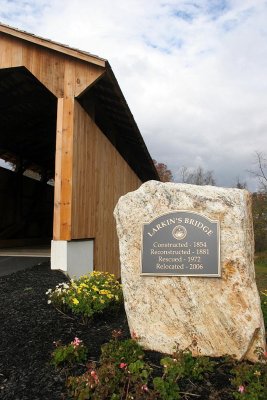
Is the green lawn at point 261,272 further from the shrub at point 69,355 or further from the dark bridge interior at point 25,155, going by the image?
the shrub at point 69,355

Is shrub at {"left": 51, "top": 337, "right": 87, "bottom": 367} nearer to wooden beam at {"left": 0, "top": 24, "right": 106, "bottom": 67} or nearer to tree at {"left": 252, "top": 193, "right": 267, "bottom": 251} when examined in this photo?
wooden beam at {"left": 0, "top": 24, "right": 106, "bottom": 67}

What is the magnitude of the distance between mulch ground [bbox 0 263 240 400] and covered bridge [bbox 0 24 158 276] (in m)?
1.82

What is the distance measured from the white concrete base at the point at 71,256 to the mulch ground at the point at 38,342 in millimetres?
916

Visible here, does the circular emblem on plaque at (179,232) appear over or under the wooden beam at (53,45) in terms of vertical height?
under

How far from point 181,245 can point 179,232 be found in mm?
141

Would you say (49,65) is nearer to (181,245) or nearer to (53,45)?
(53,45)

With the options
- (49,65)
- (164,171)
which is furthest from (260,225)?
(49,65)

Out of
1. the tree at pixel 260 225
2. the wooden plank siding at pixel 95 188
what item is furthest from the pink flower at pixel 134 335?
the tree at pixel 260 225

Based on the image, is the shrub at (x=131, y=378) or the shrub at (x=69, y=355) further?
the shrub at (x=69, y=355)

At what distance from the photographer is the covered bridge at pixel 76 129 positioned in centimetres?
764

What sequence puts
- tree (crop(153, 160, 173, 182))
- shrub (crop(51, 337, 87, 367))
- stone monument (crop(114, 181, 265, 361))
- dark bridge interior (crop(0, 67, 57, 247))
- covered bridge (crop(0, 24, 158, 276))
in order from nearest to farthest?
shrub (crop(51, 337, 87, 367)) < stone monument (crop(114, 181, 265, 361)) < covered bridge (crop(0, 24, 158, 276)) < dark bridge interior (crop(0, 67, 57, 247)) < tree (crop(153, 160, 173, 182))

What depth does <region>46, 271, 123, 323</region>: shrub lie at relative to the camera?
484 cm

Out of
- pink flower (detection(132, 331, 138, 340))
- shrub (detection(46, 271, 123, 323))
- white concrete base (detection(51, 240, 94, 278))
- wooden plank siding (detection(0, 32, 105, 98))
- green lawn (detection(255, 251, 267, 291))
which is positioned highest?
wooden plank siding (detection(0, 32, 105, 98))

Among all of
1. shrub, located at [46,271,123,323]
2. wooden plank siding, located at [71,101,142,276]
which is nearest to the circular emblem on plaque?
shrub, located at [46,271,123,323]
